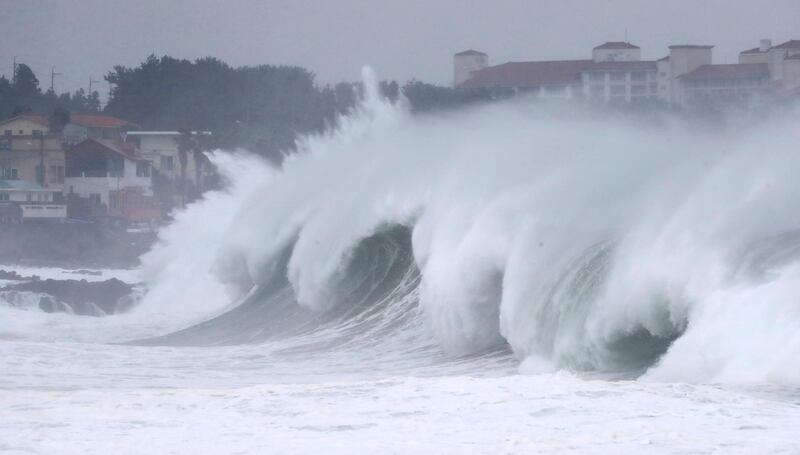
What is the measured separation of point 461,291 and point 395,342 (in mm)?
1418

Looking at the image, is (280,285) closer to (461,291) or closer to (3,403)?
(461,291)

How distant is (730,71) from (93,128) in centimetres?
4672

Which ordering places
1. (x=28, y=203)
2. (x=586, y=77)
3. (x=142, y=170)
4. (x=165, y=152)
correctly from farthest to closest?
(x=165, y=152) → (x=142, y=170) → (x=28, y=203) → (x=586, y=77)

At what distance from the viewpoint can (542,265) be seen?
16.2m

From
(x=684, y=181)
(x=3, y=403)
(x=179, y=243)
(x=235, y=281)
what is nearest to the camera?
(x=3, y=403)

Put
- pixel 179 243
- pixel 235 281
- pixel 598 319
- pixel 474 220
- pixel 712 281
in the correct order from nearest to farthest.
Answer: pixel 712 281 < pixel 598 319 < pixel 474 220 < pixel 235 281 < pixel 179 243

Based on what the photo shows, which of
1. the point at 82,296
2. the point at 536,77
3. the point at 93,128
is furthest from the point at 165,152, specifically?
the point at 82,296

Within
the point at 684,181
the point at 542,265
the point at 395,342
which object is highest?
the point at 684,181

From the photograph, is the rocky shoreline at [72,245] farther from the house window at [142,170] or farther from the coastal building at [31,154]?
the coastal building at [31,154]

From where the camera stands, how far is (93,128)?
77.7 metres

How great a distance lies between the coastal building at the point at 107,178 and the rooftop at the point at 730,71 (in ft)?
111

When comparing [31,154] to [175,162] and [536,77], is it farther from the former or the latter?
[536,77]

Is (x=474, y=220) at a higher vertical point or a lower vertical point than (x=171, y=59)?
lower

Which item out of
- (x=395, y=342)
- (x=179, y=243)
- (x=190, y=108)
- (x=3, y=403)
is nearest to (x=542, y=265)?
(x=395, y=342)
